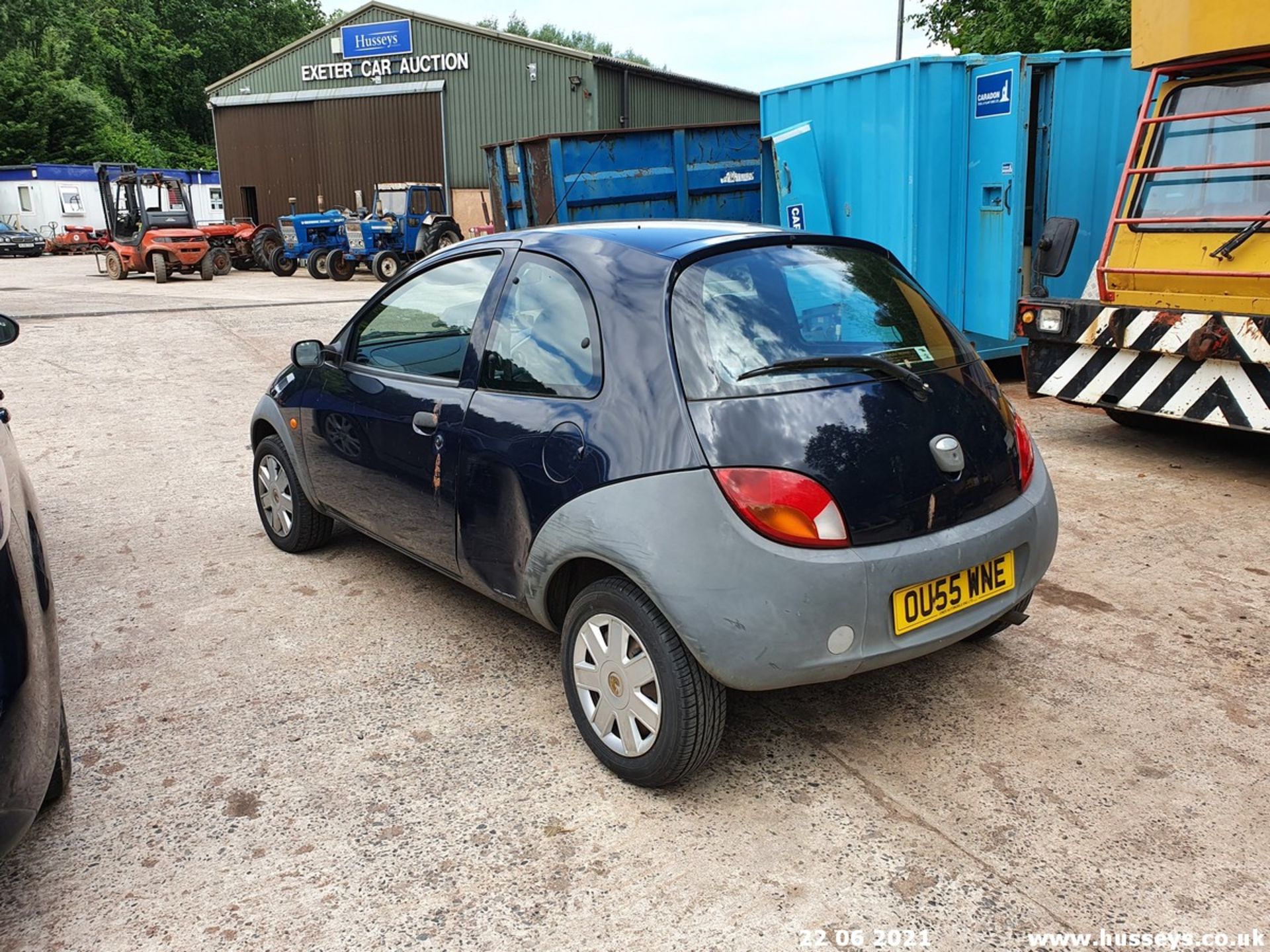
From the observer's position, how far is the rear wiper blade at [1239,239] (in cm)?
541

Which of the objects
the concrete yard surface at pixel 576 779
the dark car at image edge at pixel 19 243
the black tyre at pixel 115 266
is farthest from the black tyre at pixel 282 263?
the concrete yard surface at pixel 576 779

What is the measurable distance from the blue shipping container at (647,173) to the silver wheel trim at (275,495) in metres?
6.49

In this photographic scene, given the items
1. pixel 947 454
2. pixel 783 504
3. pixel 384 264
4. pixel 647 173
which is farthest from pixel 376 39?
pixel 783 504

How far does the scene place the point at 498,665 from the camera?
3.66m

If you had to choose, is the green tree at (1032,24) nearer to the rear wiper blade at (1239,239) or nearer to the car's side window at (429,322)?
the rear wiper blade at (1239,239)

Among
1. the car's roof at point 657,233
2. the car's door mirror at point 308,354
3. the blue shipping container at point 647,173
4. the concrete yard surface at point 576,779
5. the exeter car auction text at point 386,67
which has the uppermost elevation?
the exeter car auction text at point 386,67

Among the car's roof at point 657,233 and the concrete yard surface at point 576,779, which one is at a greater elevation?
the car's roof at point 657,233

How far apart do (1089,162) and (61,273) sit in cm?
2795

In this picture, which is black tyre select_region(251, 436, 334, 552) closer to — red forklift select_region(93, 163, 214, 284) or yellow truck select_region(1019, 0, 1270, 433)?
yellow truck select_region(1019, 0, 1270, 433)

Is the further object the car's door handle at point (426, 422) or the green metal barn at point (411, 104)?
the green metal barn at point (411, 104)

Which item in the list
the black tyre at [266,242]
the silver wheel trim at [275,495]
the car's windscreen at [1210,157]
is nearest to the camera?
the silver wheel trim at [275,495]

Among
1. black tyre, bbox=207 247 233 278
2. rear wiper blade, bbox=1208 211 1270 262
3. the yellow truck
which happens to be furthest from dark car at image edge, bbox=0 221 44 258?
rear wiper blade, bbox=1208 211 1270 262

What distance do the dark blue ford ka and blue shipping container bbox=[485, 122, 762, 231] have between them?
24.8ft
